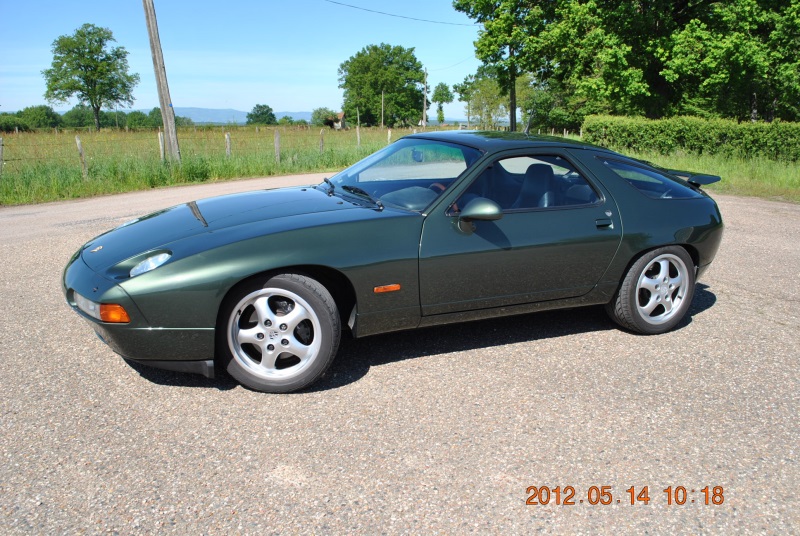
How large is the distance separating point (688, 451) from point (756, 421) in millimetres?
572

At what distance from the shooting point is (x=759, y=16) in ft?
73.1

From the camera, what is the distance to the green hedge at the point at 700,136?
16.6 metres

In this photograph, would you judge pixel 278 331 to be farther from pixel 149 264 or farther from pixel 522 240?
pixel 522 240

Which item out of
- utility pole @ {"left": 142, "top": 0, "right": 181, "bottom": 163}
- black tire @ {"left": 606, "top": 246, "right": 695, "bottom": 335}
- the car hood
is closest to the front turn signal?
the car hood

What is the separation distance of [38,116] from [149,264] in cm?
12344

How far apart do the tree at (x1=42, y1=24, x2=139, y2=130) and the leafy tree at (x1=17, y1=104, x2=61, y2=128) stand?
18723 millimetres

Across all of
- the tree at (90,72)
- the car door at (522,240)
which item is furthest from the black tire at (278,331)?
the tree at (90,72)

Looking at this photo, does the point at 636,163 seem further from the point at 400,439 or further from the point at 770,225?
the point at 770,225

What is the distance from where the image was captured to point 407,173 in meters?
4.37

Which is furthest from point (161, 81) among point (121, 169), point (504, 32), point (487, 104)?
point (487, 104)

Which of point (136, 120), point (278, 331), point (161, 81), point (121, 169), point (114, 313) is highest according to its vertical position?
point (136, 120)

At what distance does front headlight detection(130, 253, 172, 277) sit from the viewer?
10.00 feet

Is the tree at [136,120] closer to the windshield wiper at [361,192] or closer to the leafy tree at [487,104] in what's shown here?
the leafy tree at [487,104]

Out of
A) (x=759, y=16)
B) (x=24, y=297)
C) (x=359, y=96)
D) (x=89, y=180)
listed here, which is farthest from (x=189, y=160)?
(x=359, y=96)
